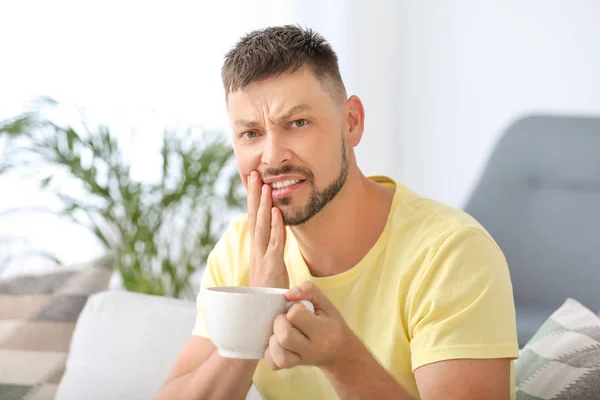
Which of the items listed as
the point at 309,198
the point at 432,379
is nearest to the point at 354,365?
the point at 432,379

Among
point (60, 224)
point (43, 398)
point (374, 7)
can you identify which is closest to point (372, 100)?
point (374, 7)

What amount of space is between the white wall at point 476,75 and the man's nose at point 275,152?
215 cm

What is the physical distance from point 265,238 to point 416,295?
0.89ft

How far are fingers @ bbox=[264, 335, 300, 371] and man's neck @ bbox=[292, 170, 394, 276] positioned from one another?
0.47m

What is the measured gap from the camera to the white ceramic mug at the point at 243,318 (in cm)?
101

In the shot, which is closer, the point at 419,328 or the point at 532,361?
the point at 419,328

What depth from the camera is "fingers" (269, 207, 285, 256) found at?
1445 millimetres

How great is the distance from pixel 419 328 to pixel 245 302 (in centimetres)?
41

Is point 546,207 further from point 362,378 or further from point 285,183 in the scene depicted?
point 362,378

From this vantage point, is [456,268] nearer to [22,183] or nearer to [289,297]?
[289,297]

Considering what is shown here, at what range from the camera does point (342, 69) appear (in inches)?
168

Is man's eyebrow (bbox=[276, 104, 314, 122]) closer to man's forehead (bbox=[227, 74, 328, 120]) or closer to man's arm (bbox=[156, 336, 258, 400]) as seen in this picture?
man's forehead (bbox=[227, 74, 328, 120])

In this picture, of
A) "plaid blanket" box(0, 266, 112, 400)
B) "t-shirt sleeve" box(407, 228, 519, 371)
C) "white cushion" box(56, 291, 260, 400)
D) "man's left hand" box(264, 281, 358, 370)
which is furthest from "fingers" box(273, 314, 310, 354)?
"plaid blanket" box(0, 266, 112, 400)

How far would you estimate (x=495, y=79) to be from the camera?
395 centimetres
